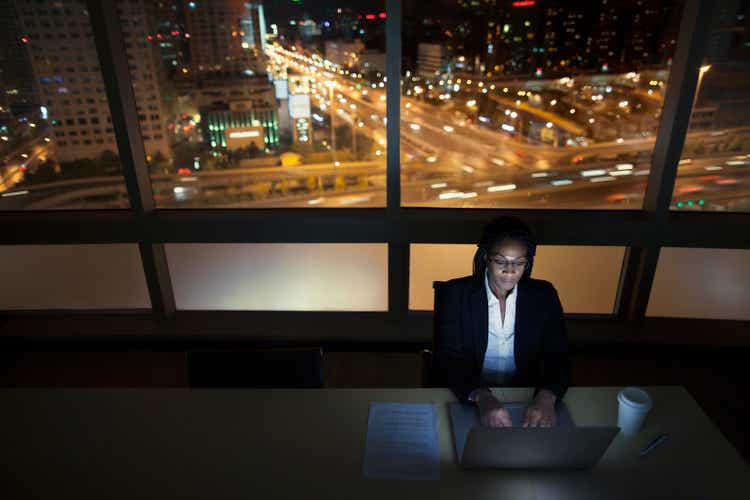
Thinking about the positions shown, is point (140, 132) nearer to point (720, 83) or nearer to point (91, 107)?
point (91, 107)

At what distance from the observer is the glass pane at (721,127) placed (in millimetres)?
2574

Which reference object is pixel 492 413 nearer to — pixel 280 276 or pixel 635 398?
pixel 635 398

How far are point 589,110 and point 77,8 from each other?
301cm

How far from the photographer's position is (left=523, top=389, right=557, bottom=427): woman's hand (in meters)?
1.58

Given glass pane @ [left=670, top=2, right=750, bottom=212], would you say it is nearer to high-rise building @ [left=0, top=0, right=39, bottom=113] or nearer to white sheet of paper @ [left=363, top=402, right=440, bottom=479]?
white sheet of paper @ [left=363, top=402, right=440, bottom=479]

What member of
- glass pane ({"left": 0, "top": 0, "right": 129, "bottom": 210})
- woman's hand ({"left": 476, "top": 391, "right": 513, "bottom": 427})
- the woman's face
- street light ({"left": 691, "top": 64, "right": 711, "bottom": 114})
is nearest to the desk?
woman's hand ({"left": 476, "top": 391, "right": 513, "bottom": 427})

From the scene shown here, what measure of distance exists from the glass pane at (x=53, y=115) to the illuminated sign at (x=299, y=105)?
43.2 inches

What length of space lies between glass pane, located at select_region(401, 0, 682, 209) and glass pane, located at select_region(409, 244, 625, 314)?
0.31 m

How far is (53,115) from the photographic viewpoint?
2.93 metres

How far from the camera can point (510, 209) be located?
3.08m

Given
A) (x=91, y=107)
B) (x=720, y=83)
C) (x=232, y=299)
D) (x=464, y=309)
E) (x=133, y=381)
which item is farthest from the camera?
(x=232, y=299)

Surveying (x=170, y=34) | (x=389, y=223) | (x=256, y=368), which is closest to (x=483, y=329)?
(x=256, y=368)

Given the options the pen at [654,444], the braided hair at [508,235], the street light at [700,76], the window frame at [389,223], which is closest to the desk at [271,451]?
the pen at [654,444]

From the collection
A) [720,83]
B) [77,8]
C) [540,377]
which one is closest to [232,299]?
[77,8]
